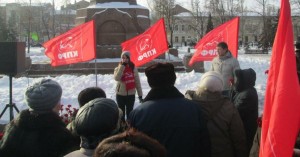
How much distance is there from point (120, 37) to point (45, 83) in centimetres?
2074

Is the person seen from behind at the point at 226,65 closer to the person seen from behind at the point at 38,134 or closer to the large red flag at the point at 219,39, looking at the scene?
the large red flag at the point at 219,39

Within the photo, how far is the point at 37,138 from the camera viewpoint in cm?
300

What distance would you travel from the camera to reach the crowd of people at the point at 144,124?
263cm

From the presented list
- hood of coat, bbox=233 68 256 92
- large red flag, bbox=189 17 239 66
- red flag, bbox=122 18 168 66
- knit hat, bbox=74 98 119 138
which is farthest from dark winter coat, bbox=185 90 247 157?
red flag, bbox=122 18 168 66

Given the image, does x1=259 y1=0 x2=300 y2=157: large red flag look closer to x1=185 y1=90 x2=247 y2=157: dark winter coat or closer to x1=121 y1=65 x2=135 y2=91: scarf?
Result: x1=185 y1=90 x2=247 y2=157: dark winter coat

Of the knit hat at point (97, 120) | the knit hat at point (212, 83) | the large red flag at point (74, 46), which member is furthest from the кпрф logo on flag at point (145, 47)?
the knit hat at point (97, 120)

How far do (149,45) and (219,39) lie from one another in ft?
6.67

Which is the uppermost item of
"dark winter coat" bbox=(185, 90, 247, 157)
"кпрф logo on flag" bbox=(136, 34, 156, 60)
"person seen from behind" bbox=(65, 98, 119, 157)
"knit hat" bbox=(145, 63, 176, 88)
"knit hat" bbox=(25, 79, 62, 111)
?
"кпрф logo on flag" bbox=(136, 34, 156, 60)

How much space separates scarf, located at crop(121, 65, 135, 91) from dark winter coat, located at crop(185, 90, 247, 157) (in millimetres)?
4592

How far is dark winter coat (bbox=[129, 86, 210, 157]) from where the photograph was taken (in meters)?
3.53

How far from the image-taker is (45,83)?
128 inches

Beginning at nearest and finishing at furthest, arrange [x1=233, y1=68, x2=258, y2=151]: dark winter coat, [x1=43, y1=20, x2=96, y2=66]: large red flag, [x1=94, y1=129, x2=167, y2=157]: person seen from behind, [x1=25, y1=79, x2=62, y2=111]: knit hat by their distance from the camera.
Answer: [x1=94, y1=129, x2=167, y2=157]: person seen from behind < [x1=25, y1=79, x2=62, y2=111]: knit hat < [x1=233, y1=68, x2=258, y2=151]: dark winter coat < [x1=43, y1=20, x2=96, y2=66]: large red flag

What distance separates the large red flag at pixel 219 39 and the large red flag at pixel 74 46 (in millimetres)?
2300

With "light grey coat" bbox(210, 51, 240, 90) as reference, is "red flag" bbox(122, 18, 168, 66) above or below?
above
